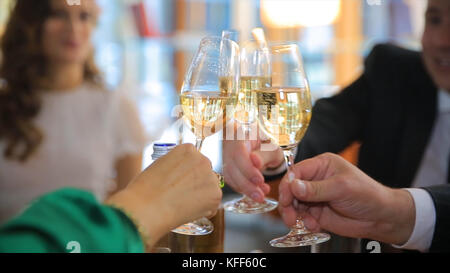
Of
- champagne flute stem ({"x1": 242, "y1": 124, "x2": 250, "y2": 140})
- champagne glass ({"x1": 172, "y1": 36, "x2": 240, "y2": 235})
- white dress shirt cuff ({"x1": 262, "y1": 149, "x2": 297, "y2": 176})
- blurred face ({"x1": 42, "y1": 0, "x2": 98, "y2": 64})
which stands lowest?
white dress shirt cuff ({"x1": 262, "y1": 149, "x2": 297, "y2": 176})

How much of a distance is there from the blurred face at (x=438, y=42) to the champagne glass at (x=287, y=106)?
1.92 feet

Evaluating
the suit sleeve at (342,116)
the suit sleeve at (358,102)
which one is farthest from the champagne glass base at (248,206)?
the suit sleeve at (358,102)

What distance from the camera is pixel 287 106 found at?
76 centimetres

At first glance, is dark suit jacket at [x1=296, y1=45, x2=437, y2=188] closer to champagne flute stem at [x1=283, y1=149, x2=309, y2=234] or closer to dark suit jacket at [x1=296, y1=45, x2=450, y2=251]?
dark suit jacket at [x1=296, y1=45, x2=450, y2=251]

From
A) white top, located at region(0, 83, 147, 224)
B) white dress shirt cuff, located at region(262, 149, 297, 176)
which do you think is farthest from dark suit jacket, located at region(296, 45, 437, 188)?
white top, located at region(0, 83, 147, 224)

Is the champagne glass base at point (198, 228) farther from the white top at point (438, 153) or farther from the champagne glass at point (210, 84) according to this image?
the white top at point (438, 153)

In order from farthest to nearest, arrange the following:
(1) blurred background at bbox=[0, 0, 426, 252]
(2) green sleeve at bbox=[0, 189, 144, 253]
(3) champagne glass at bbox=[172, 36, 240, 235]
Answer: (1) blurred background at bbox=[0, 0, 426, 252] → (3) champagne glass at bbox=[172, 36, 240, 235] → (2) green sleeve at bbox=[0, 189, 144, 253]

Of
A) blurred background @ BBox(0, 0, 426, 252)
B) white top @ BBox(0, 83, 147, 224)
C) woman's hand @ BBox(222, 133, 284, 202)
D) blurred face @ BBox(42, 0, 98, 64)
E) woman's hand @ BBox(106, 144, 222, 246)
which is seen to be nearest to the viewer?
woman's hand @ BBox(106, 144, 222, 246)

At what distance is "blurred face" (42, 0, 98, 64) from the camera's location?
1.26m

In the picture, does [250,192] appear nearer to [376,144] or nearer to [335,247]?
[335,247]

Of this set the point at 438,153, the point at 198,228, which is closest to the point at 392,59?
the point at 438,153

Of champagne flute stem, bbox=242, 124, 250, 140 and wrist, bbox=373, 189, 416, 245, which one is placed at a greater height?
champagne flute stem, bbox=242, 124, 250, 140

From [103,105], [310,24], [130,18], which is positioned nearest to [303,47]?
[310,24]

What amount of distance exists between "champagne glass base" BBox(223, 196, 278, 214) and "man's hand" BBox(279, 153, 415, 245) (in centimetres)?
7
